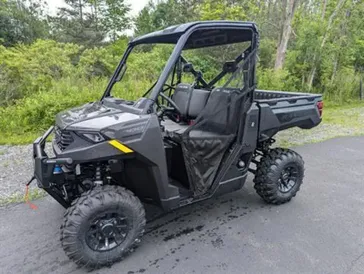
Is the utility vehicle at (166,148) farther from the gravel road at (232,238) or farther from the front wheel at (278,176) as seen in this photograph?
the gravel road at (232,238)

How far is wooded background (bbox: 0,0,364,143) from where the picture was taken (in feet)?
19.5

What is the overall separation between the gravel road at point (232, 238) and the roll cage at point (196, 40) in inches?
48.8

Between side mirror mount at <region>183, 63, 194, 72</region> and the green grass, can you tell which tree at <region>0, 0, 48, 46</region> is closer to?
the green grass

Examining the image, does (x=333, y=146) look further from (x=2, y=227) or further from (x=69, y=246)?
(x=2, y=227)

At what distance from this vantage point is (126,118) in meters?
2.08

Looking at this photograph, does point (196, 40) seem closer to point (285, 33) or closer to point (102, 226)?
point (102, 226)

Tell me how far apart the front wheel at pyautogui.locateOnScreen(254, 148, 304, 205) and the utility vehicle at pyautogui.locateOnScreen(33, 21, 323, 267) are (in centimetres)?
1

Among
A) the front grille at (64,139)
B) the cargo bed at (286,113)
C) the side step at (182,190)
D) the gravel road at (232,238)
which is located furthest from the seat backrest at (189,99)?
the front grille at (64,139)

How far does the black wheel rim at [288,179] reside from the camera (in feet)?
10.3

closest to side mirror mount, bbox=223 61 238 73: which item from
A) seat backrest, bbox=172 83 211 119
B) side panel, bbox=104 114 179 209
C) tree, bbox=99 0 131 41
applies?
seat backrest, bbox=172 83 211 119

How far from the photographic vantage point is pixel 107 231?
2.12 metres

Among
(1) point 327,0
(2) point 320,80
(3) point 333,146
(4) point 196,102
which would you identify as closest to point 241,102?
(4) point 196,102

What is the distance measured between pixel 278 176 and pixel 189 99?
137 centimetres

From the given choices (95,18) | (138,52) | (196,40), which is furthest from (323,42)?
(95,18)
